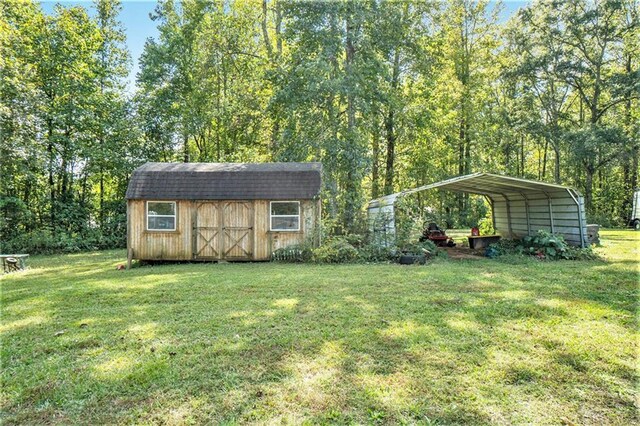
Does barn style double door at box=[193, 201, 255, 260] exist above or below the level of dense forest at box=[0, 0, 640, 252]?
below

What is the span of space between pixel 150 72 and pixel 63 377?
20.4 meters

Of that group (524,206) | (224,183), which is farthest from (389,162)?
(224,183)

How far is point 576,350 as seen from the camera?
346 centimetres

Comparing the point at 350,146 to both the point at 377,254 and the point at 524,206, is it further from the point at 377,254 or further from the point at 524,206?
the point at 524,206

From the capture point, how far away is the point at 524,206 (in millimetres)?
13242

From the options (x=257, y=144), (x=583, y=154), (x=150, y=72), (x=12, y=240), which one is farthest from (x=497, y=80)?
(x=12, y=240)

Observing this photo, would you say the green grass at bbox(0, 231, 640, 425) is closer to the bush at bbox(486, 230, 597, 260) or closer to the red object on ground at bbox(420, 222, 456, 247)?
the bush at bbox(486, 230, 597, 260)

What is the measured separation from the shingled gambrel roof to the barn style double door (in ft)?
1.21

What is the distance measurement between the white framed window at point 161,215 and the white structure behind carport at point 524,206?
254 inches

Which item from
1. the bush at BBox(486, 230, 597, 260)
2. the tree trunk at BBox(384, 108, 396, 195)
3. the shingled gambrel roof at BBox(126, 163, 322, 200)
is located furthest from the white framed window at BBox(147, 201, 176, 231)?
the tree trunk at BBox(384, 108, 396, 195)

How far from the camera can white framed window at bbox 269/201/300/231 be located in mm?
11016

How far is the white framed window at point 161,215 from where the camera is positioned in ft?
35.9

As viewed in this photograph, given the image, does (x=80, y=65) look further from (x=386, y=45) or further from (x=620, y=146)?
(x=620, y=146)

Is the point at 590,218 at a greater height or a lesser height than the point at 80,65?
lesser
